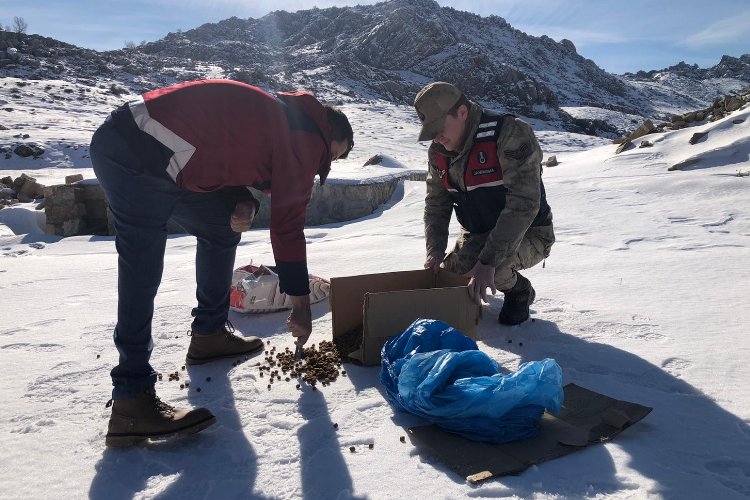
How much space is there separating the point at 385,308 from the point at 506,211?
84 centimetres

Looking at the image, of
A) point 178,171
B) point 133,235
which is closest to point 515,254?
point 178,171

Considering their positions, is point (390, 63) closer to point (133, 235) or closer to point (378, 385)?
point (378, 385)

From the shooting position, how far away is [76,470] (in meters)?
1.96

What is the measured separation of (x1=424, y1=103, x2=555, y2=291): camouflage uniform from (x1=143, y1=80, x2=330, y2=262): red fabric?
1.11 m

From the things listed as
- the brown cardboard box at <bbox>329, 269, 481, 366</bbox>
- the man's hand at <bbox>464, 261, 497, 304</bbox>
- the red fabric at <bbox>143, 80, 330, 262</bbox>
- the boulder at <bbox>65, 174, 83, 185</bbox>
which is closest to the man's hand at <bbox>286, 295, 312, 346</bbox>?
the red fabric at <bbox>143, 80, 330, 262</bbox>

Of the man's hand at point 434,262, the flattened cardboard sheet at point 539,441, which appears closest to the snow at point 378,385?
the flattened cardboard sheet at point 539,441

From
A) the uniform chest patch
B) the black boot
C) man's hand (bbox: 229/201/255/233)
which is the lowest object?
the black boot

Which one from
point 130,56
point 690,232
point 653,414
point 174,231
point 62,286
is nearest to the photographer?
point 653,414

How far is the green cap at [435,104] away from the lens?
288 centimetres

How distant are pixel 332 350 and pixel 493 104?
38166mm

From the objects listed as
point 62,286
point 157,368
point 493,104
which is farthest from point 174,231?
point 493,104

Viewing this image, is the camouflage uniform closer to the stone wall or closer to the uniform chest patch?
the uniform chest patch

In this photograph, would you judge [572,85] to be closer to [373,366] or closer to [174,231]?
[174,231]

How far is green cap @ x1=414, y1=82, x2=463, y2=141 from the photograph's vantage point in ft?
9.44
